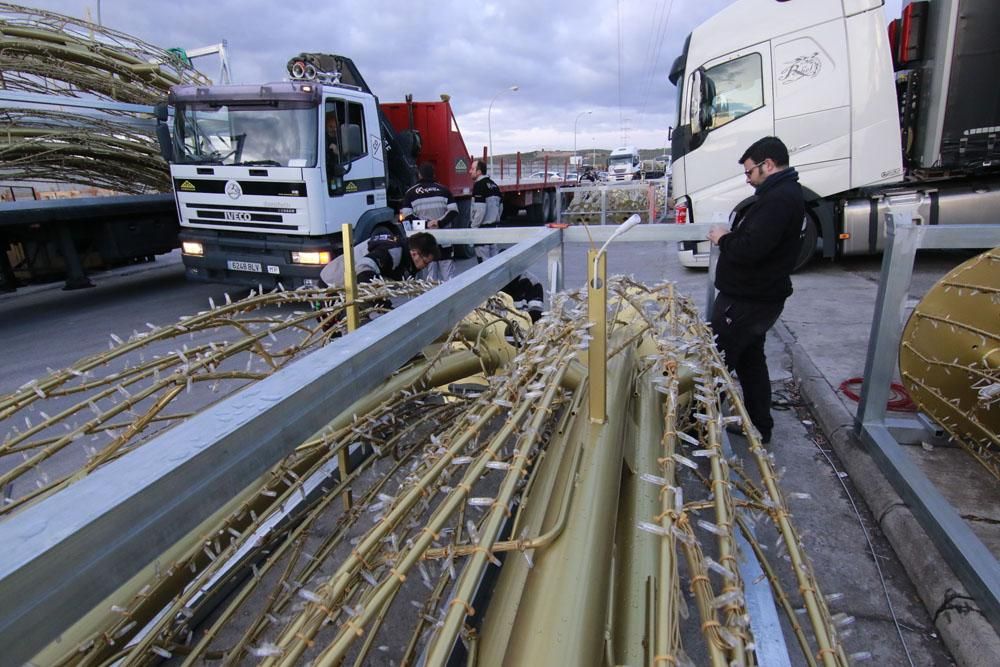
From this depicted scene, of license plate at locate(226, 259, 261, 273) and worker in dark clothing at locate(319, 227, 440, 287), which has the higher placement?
worker in dark clothing at locate(319, 227, 440, 287)

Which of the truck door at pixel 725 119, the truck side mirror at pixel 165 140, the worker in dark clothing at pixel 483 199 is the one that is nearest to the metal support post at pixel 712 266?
the truck door at pixel 725 119

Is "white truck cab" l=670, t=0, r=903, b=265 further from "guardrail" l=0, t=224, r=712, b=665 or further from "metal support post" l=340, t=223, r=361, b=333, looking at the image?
"guardrail" l=0, t=224, r=712, b=665

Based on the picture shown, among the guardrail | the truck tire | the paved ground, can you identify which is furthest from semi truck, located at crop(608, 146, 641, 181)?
the guardrail

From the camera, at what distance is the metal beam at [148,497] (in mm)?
554

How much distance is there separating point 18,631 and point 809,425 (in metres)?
4.22

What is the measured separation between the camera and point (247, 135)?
23.9ft

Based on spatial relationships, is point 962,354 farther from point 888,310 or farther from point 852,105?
point 852,105

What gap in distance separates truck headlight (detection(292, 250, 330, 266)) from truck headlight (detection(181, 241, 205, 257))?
5.03 feet

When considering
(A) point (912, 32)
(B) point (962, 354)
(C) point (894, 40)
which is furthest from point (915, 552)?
(C) point (894, 40)

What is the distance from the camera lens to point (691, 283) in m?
8.66

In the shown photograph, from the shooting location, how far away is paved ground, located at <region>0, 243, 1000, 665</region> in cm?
221

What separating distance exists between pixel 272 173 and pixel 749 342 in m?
6.15

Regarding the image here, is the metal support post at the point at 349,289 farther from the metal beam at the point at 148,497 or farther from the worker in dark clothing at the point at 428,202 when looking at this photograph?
the worker in dark clothing at the point at 428,202

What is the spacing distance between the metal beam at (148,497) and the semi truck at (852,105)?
7244 millimetres
